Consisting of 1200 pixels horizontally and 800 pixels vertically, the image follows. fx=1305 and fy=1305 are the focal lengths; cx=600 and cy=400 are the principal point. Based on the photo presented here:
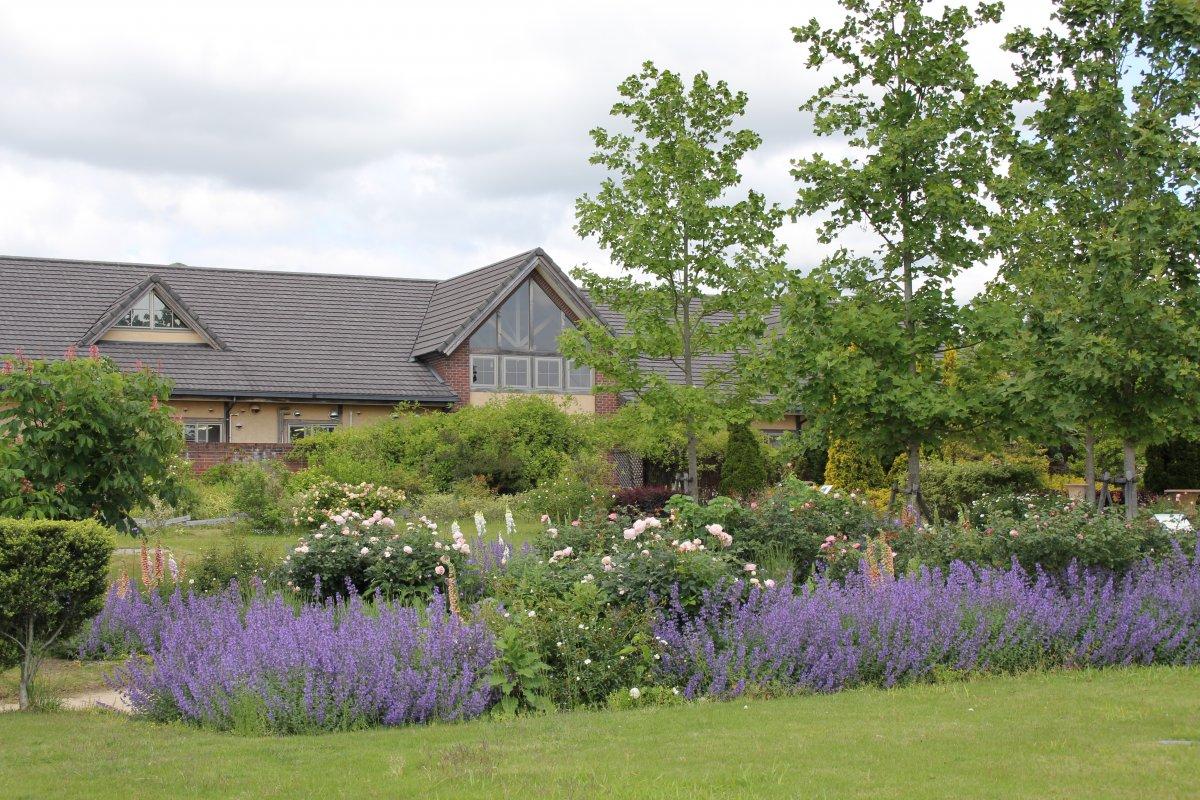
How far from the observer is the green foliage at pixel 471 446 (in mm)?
27516

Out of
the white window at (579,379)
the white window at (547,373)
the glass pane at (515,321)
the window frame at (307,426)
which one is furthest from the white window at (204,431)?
the white window at (579,379)

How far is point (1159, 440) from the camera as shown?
13.5m

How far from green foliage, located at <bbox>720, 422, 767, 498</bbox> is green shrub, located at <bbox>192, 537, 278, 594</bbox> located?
1452 centimetres

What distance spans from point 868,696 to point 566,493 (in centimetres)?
1536

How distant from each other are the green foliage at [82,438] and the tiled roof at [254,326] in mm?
17512

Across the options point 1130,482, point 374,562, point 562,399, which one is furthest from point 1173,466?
point 374,562

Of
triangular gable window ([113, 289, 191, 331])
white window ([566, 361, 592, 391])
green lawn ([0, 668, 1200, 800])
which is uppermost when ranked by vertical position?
triangular gable window ([113, 289, 191, 331])

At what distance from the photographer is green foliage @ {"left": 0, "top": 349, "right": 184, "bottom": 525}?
11.5 m

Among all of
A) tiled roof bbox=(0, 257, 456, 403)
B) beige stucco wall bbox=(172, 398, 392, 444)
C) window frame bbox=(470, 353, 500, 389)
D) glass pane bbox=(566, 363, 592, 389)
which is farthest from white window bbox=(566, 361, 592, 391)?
beige stucco wall bbox=(172, 398, 392, 444)

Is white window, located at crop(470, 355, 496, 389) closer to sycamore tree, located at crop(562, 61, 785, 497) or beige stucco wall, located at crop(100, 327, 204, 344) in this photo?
beige stucco wall, located at crop(100, 327, 204, 344)

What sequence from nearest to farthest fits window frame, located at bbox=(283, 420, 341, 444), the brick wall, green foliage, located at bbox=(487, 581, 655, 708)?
green foliage, located at bbox=(487, 581, 655, 708), the brick wall, window frame, located at bbox=(283, 420, 341, 444)

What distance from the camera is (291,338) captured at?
34.0 meters

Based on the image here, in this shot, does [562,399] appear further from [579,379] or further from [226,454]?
[226,454]

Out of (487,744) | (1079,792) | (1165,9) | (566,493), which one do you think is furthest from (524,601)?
(566,493)
